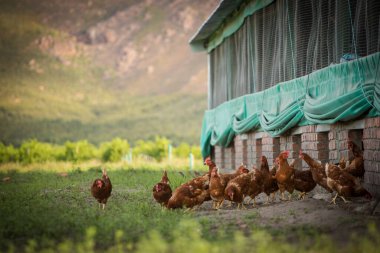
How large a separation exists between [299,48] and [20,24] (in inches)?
4110

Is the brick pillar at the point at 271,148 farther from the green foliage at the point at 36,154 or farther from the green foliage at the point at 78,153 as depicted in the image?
the green foliage at the point at 36,154

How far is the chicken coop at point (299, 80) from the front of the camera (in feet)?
41.2

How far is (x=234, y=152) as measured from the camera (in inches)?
967

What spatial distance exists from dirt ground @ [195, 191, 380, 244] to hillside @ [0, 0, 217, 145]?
227 ft

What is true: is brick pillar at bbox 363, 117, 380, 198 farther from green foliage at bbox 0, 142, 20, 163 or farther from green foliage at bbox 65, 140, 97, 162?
green foliage at bbox 65, 140, 97, 162

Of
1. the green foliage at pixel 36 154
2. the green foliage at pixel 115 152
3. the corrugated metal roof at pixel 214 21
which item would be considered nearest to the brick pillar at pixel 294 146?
the corrugated metal roof at pixel 214 21

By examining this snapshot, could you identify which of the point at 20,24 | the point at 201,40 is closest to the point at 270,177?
the point at 201,40

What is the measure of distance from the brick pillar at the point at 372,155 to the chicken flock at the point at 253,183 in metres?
0.13

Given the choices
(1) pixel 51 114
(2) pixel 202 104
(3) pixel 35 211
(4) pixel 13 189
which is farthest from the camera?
(2) pixel 202 104

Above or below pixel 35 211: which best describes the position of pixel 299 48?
above

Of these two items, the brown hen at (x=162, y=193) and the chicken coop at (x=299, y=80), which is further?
the brown hen at (x=162, y=193)

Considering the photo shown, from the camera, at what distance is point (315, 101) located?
14.6 meters

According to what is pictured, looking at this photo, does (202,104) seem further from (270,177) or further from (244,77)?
(270,177)

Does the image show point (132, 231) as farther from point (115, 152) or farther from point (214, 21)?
point (115, 152)
